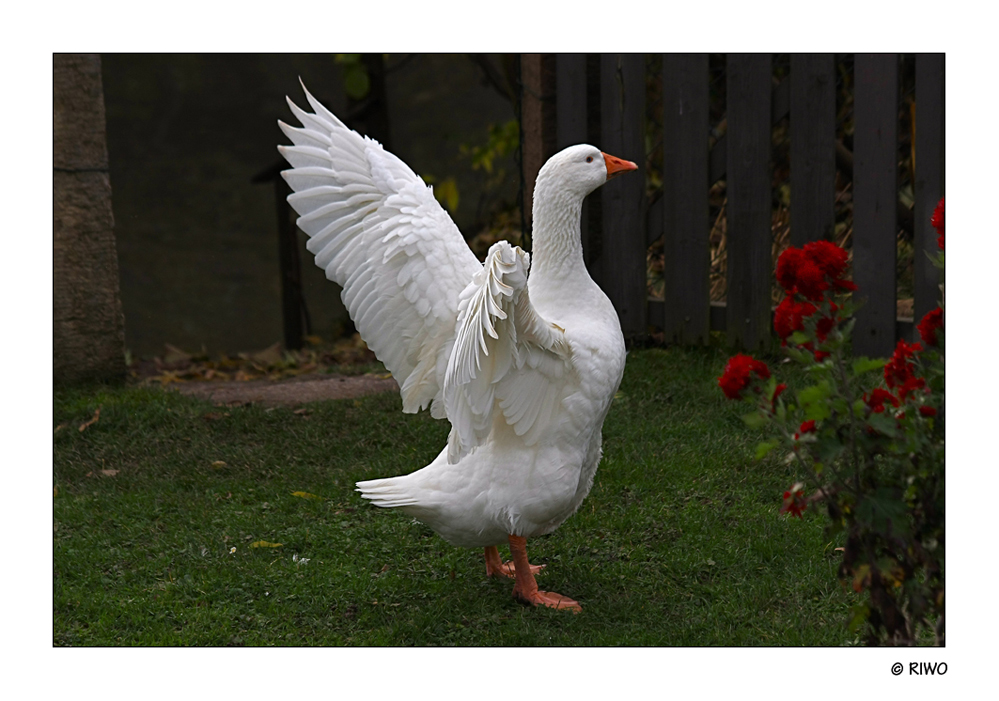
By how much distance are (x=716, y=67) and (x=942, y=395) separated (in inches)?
188

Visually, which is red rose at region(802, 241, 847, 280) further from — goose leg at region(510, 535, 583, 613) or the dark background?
the dark background

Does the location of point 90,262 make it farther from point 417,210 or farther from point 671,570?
point 671,570

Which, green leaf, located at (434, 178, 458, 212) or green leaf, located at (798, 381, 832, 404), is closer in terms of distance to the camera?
green leaf, located at (798, 381, 832, 404)

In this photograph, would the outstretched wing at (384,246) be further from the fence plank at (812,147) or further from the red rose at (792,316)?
the fence plank at (812,147)

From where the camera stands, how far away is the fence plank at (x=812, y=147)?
5.18 metres

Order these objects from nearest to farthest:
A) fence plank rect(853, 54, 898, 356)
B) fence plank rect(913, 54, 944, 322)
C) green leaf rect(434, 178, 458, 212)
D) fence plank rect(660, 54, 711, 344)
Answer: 1. fence plank rect(913, 54, 944, 322)
2. fence plank rect(853, 54, 898, 356)
3. fence plank rect(660, 54, 711, 344)
4. green leaf rect(434, 178, 458, 212)

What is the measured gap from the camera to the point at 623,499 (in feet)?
13.4

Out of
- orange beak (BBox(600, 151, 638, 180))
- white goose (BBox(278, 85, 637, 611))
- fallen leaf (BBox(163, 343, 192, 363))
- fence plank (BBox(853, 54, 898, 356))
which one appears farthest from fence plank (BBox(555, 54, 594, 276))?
fallen leaf (BBox(163, 343, 192, 363))

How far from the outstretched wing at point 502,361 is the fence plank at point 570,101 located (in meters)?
3.09

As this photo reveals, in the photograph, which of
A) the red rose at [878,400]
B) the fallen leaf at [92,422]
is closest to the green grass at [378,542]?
the fallen leaf at [92,422]

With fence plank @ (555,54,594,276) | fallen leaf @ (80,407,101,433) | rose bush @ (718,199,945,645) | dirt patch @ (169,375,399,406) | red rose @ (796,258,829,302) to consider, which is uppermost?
fence plank @ (555,54,594,276)

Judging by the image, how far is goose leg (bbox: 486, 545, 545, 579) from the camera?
11.7 ft

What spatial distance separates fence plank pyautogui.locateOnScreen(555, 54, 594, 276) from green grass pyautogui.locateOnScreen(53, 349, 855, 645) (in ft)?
5.80

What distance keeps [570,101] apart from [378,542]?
3352 mm
